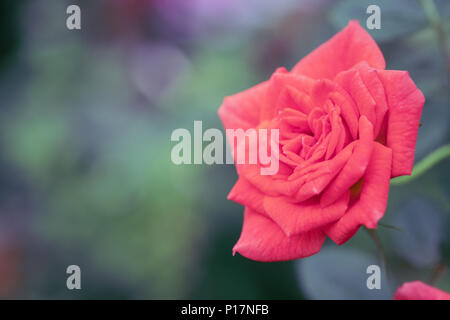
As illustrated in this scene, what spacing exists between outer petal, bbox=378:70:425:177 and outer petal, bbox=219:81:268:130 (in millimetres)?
115

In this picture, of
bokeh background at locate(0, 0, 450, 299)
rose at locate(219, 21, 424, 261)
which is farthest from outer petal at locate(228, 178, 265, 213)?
bokeh background at locate(0, 0, 450, 299)

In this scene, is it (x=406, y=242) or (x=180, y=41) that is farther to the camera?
(x=180, y=41)

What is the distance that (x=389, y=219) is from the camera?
18.1 inches

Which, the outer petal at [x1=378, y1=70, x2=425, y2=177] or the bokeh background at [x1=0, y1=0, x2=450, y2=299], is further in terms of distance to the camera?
the bokeh background at [x1=0, y1=0, x2=450, y2=299]

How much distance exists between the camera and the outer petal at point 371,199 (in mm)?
285

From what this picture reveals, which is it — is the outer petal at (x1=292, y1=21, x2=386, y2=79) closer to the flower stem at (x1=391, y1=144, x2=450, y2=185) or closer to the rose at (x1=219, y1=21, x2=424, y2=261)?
the rose at (x1=219, y1=21, x2=424, y2=261)

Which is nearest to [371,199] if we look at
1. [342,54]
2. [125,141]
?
[342,54]

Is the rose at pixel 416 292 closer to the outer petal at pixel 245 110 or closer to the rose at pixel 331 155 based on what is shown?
the rose at pixel 331 155

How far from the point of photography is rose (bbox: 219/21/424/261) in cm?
29

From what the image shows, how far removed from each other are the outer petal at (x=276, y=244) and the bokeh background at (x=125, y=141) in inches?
10.1

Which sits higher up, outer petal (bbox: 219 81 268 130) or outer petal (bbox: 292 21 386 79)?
outer petal (bbox: 292 21 386 79)

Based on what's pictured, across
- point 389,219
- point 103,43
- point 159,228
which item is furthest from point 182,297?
point 103,43
